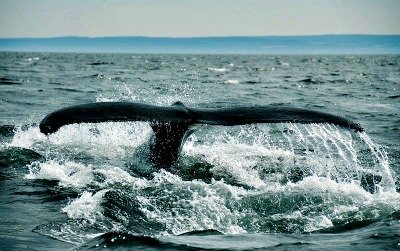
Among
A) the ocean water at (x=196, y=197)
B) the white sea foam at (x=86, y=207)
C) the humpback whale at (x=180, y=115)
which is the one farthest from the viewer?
the white sea foam at (x=86, y=207)

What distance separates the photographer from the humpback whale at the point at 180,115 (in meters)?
4.74

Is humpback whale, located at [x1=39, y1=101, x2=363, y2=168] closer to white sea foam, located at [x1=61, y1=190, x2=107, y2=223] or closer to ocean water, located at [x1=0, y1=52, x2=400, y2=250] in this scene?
ocean water, located at [x1=0, y1=52, x2=400, y2=250]

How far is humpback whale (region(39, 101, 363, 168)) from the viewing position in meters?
4.74

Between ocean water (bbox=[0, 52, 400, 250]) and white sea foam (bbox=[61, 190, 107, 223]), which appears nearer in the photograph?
ocean water (bbox=[0, 52, 400, 250])

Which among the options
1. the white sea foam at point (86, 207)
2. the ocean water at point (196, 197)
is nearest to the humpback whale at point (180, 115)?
the ocean water at point (196, 197)

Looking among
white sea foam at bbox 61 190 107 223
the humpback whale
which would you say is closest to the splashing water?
white sea foam at bbox 61 190 107 223

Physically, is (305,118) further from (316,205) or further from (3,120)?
(3,120)

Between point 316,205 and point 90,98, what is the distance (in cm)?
1578

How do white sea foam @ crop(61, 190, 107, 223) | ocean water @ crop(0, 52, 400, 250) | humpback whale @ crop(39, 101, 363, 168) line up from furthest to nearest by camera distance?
white sea foam @ crop(61, 190, 107, 223) < humpback whale @ crop(39, 101, 363, 168) < ocean water @ crop(0, 52, 400, 250)

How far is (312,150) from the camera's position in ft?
35.3

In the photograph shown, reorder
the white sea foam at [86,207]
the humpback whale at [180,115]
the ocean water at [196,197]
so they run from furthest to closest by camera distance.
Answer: the white sea foam at [86,207] < the humpback whale at [180,115] < the ocean water at [196,197]

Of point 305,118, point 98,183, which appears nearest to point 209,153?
point 98,183

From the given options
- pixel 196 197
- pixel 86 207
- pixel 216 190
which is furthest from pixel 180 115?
pixel 86 207

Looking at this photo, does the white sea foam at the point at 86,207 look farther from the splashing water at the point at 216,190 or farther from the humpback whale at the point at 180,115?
the humpback whale at the point at 180,115
